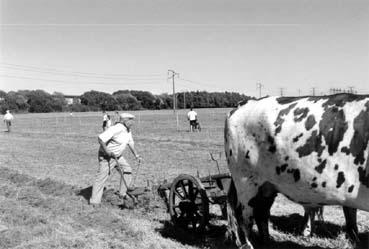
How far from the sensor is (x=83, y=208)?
29.0ft

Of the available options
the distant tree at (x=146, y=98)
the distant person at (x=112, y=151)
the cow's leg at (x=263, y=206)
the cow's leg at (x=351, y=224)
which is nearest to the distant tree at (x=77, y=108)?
the distant tree at (x=146, y=98)

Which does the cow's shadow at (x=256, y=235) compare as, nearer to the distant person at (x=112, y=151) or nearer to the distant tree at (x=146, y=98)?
the distant person at (x=112, y=151)

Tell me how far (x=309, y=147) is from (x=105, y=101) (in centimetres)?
11020

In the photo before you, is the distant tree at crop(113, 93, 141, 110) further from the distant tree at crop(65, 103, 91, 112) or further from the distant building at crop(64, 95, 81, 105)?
the distant building at crop(64, 95, 81, 105)

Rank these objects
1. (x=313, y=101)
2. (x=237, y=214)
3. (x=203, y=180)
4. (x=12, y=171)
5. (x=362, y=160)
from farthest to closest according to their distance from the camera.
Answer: (x=12, y=171)
(x=203, y=180)
(x=237, y=214)
(x=313, y=101)
(x=362, y=160)

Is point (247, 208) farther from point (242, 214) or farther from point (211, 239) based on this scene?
point (211, 239)

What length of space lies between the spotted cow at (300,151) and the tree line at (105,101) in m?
91.5

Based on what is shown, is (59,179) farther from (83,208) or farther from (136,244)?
(136,244)

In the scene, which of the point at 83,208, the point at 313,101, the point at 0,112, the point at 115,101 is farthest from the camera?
the point at 115,101

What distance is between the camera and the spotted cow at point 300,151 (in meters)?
4.84

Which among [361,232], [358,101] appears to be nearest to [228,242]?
[361,232]

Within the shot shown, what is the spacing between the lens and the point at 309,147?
16.7 feet

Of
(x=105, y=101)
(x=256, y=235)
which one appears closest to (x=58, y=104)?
(x=105, y=101)

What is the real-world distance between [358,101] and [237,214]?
2.18 metres
